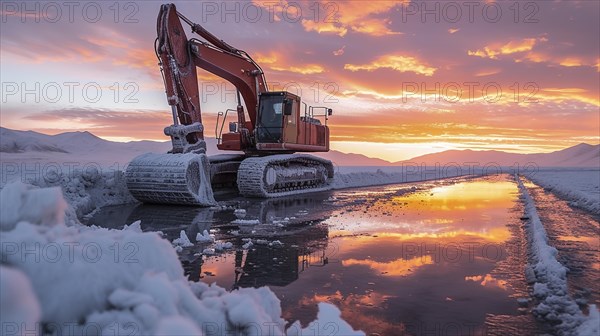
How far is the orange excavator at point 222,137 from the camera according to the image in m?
12.0

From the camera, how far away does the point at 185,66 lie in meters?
13.6

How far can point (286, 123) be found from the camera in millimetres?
16359

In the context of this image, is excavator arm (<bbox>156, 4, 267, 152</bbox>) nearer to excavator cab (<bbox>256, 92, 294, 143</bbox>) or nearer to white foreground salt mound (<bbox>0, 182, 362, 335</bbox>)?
excavator cab (<bbox>256, 92, 294, 143</bbox>)

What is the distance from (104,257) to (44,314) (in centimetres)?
53

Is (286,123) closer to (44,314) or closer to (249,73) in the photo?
(249,73)

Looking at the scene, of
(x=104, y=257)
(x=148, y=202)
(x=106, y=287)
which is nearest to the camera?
(x=106, y=287)

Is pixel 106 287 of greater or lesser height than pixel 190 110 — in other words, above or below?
below

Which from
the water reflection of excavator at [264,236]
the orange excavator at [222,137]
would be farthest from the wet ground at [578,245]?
the orange excavator at [222,137]

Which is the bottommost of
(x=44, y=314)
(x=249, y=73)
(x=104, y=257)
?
(x=44, y=314)

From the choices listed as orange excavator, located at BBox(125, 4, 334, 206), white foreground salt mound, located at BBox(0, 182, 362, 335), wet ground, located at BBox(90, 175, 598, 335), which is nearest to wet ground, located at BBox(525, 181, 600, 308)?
wet ground, located at BBox(90, 175, 598, 335)

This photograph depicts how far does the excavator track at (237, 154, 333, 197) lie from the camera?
577 inches

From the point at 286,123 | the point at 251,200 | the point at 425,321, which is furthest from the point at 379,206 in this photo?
the point at 425,321

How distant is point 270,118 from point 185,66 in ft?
13.3

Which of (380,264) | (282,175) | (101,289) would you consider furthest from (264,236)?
(282,175)
